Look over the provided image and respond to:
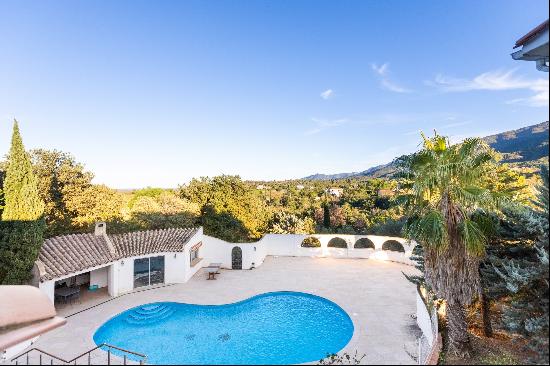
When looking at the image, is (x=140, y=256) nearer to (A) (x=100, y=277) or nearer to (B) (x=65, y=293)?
(A) (x=100, y=277)

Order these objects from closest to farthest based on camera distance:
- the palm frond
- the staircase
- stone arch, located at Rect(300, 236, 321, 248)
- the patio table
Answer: the palm frond, the staircase, the patio table, stone arch, located at Rect(300, 236, 321, 248)

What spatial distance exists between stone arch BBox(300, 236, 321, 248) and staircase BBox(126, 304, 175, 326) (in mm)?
14497

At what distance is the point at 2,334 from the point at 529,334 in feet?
39.9

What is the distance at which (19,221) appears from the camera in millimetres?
15539

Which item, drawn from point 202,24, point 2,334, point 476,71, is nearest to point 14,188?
point 2,334

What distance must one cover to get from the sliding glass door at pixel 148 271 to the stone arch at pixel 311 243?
42.1 ft

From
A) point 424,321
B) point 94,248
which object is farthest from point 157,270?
point 424,321

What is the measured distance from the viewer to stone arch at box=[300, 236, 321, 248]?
1142 inches

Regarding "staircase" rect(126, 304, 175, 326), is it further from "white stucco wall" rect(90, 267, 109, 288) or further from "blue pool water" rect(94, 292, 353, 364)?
"white stucco wall" rect(90, 267, 109, 288)

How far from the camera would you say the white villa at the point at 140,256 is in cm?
1628

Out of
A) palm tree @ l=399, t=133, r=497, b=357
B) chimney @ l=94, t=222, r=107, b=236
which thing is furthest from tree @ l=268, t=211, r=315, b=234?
palm tree @ l=399, t=133, r=497, b=357

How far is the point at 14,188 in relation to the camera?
1603cm

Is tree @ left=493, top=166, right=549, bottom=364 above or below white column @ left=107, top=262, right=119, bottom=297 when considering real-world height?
above

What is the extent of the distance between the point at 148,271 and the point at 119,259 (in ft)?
7.84
